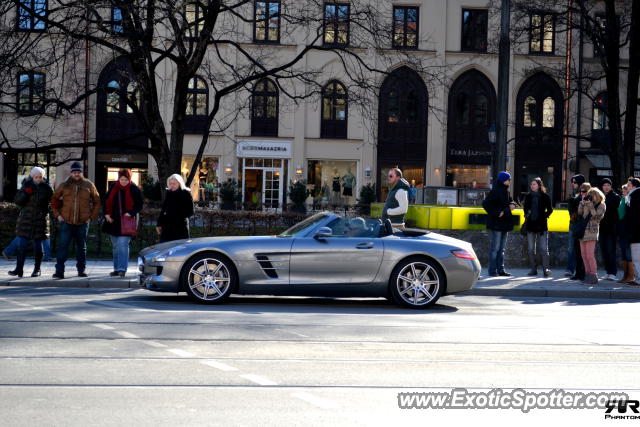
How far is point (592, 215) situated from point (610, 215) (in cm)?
75

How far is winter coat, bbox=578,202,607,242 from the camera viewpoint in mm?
16766

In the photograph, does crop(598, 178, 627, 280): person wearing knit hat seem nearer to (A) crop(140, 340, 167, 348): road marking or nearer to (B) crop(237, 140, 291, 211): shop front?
(A) crop(140, 340, 167, 348): road marking

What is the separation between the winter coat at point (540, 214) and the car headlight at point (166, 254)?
26.0 feet

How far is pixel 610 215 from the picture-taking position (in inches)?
683

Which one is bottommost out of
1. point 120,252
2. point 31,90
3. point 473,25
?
point 120,252

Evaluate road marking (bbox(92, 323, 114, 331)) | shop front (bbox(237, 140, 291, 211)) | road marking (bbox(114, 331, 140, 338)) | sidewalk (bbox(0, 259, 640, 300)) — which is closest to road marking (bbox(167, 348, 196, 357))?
road marking (bbox(114, 331, 140, 338))

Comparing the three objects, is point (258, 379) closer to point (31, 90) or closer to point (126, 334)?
point (126, 334)

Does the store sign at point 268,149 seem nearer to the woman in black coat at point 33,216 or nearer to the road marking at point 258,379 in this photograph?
the woman in black coat at point 33,216

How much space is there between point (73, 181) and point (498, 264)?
26.3ft

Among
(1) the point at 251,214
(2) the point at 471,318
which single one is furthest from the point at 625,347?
(1) the point at 251,214

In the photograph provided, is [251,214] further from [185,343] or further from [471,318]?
[185,343]

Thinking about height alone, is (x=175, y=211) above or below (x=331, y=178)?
below

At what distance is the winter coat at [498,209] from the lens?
57.9ft

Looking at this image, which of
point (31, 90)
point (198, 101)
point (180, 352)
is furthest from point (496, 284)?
point (198, 101)
